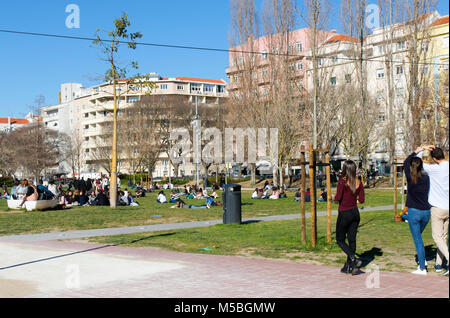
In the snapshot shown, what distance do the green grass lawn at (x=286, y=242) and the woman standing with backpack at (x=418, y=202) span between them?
1.78 ft

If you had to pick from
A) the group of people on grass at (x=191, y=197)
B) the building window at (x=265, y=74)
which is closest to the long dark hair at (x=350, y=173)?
the group of people on grass at (x=191, y=197)

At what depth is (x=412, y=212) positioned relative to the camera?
802 cm

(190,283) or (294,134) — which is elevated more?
(294,134)

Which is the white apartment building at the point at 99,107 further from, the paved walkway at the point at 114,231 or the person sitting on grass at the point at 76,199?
the paved walkway at the point at 114,231

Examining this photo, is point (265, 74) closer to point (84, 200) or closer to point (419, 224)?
point (84, 200)

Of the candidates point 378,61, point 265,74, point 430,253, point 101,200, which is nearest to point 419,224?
point 430,253

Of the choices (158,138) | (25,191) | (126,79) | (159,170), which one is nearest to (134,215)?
(25,191)

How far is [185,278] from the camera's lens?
7750mm

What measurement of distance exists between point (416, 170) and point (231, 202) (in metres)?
8.46

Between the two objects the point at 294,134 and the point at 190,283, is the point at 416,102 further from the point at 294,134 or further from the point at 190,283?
the point at 190,283

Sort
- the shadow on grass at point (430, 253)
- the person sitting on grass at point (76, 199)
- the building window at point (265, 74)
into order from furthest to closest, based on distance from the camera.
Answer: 1. the building window at point (265, 74)
2. the person sitting on grass at point (76, 199)
3. the shadow on grass at point (430, 253)

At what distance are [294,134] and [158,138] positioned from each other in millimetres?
24365

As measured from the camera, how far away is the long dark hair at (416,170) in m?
8.00

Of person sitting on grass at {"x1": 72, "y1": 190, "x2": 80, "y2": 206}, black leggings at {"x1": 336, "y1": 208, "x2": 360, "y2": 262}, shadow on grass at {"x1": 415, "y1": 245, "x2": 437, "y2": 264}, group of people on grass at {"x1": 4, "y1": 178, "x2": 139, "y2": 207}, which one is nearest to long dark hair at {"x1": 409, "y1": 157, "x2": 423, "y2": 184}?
black leggings at {"x1": 336, "y1": 208, "x2": 360, "y2": 262}
